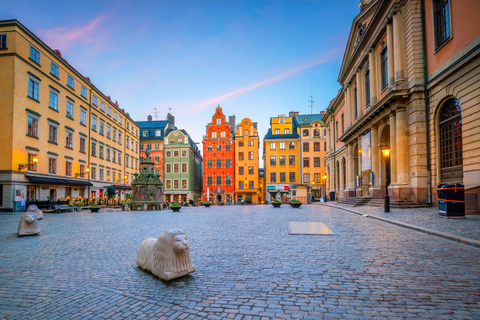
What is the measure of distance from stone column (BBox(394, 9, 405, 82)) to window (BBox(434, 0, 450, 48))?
9.07ft

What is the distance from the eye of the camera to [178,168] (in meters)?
61.8

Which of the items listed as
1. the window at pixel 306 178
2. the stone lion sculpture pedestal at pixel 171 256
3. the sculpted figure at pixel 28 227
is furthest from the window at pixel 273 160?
the stone lion sculpture pedestal at pixel 171 256

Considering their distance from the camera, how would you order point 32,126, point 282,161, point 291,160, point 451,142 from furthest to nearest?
1. point 282,161
2. point 291,160
3. point 32,126
4. point 451,142

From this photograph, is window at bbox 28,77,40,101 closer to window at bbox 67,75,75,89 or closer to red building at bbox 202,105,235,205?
Answer: window at bbox 67,75,75,89

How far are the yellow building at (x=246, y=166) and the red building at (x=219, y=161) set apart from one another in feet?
3.79

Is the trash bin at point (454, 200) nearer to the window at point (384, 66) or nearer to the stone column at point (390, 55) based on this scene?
the stone column at point (390, 55)

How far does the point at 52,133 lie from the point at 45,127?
159 cm

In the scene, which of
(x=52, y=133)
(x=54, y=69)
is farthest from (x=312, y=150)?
(x=54, y=69)

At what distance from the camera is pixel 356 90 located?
1278 inches

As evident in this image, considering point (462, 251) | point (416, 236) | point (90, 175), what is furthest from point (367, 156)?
A: point (90, 175)

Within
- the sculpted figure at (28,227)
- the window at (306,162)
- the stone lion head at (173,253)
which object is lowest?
the sculpted figure at (28,227)

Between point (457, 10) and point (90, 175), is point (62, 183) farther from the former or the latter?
point (457, 10)

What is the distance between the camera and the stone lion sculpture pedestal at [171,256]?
4852mm

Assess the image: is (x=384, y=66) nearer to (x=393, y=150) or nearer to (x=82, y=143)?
(x=393, y=150)
